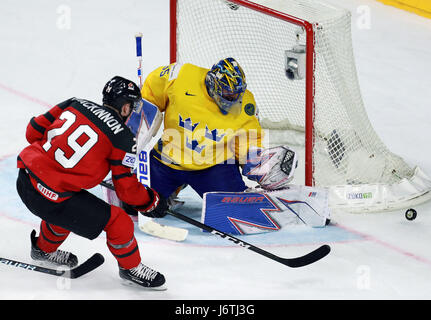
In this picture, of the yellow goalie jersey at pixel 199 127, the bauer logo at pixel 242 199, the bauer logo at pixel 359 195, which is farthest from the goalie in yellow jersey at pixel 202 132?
the bauer logo at pixel 359 195

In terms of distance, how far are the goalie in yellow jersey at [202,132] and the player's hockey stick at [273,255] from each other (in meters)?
0.59

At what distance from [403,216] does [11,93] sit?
3079 mm

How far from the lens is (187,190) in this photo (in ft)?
17.0

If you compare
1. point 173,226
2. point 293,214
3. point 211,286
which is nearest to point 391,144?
point 293,214

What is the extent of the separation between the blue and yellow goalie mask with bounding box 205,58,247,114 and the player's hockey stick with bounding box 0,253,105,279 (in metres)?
1.11

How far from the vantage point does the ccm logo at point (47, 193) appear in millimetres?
3627

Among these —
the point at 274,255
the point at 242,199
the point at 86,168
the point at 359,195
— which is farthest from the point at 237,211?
the point at 86,168

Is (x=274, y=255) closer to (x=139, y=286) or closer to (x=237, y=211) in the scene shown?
(x=237, y=211)

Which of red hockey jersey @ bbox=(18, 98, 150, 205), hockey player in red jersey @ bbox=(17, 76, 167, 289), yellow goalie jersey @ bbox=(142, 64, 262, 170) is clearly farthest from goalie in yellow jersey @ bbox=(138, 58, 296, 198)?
red hockey jersey @ bbox=(18, 98, 150, 205)

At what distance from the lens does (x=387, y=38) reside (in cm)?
757

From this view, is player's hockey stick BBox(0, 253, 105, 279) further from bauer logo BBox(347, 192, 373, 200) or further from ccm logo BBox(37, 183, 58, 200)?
bauer logo BBox(347, 192, 373, 200)

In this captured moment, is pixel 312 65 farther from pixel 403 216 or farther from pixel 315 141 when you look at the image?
pixel 403 216

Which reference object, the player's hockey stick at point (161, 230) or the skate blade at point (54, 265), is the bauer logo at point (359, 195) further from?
the skate blade at point (54, 265)

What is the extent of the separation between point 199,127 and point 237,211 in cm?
50
